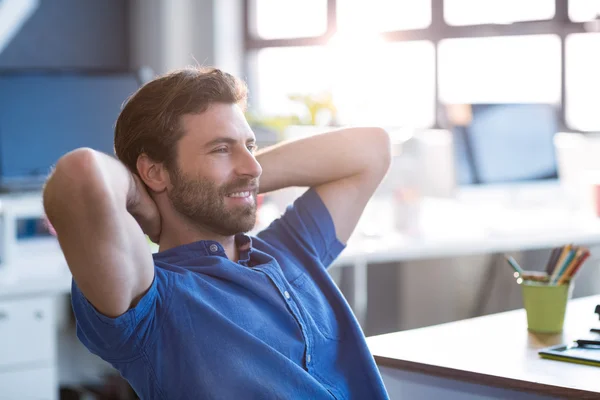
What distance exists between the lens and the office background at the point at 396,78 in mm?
3600

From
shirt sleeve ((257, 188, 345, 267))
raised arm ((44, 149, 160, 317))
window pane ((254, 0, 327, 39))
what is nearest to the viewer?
raised arm ((44, 149, 160, 317))

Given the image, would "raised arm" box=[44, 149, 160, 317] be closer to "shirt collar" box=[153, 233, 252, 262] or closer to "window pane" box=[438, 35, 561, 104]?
"shirt collar" box=[153, 233, 252, 262]

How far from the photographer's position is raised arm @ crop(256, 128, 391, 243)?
1629mm

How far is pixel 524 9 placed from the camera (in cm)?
524

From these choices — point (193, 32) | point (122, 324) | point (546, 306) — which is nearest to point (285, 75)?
point (193, 32)

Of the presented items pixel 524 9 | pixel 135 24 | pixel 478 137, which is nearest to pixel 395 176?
pixel 478 137

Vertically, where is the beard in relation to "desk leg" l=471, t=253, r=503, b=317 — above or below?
above

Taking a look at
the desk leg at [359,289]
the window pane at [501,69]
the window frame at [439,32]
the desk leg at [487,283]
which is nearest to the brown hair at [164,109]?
the desk leg at [359,289]

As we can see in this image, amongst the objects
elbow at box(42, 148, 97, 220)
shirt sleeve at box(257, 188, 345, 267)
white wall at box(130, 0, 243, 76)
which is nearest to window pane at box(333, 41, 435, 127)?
white wall at box(130, 0, 243, 76)

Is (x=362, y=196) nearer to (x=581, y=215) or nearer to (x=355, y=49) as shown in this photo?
(x=581, y=215)

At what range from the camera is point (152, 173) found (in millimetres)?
1354

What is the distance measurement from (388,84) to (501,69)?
2.82 ft

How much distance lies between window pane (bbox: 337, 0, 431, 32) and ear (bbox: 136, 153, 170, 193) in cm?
456

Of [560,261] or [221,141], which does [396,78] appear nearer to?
[560,261]
